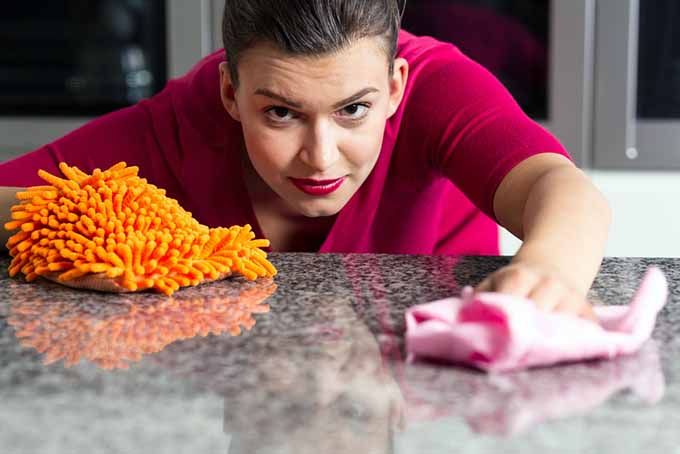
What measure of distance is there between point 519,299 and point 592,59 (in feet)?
5.70

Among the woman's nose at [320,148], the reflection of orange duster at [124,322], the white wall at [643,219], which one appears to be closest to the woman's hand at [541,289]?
the reflection of orange duster at [124,322]

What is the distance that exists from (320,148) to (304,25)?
134mm

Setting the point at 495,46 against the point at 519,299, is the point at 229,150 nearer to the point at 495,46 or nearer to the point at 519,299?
the point at 519,299

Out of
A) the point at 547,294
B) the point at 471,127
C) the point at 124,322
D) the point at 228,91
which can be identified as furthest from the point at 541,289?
the point at 228,91

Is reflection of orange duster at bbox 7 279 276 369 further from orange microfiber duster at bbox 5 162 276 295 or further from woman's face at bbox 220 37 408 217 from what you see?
woman's face at bbox 220 37 408 217

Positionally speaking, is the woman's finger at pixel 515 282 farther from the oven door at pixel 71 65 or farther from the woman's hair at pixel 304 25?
the oven door at pixel 71 65

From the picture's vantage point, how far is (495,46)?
2326mm

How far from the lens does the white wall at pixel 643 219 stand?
7.06 feet

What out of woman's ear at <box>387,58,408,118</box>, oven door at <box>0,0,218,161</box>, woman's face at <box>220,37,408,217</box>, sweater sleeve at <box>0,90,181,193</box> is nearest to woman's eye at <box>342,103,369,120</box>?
woman's face at <box>220,37,408,217</box>

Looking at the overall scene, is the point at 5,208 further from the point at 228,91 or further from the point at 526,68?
the point at 526,68

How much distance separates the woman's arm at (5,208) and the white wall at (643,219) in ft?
4.34

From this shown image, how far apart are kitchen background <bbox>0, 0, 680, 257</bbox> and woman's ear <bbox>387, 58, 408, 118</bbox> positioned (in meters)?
1.07

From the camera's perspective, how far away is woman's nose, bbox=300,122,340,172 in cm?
96

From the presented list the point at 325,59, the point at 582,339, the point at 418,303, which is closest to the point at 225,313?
the point at 418,303
